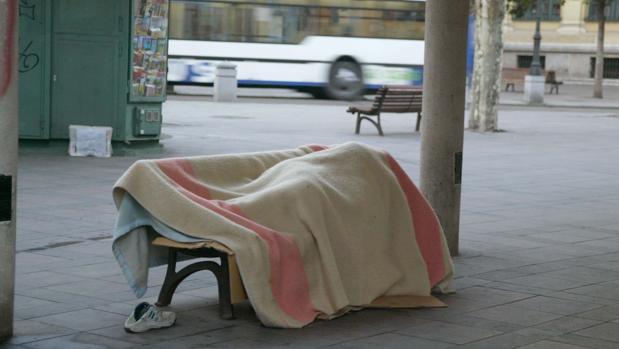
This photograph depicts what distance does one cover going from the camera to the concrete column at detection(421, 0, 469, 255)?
8.39m

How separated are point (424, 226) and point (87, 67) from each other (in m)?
8.25

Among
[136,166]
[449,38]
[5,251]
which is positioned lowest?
[5,251]

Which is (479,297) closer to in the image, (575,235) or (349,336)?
(349,336)

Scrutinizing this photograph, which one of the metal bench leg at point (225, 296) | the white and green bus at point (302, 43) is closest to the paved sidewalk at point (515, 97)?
the white and green bus at point (302, 43)

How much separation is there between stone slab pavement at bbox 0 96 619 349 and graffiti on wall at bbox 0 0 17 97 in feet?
4.30

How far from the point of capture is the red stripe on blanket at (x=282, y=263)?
625cm

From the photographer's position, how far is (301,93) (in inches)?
1385

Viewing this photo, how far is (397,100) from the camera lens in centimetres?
2033

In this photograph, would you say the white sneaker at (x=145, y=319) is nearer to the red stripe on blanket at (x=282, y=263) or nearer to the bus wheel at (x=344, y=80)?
the red stripe on blanket at (x=282, y=263)

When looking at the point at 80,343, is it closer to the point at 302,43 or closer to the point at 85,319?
the point at 85,319

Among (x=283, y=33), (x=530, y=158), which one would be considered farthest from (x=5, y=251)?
(x=283, y=33)

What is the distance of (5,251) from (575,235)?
5318 millimetres

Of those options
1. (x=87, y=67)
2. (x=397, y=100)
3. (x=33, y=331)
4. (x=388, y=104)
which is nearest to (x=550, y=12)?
(x=397, y=100)

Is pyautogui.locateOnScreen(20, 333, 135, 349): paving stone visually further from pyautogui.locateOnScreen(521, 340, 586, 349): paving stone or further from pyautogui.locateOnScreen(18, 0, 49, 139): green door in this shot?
pyautogui.locateOnScreen(18, 0, 49, 139): green door
